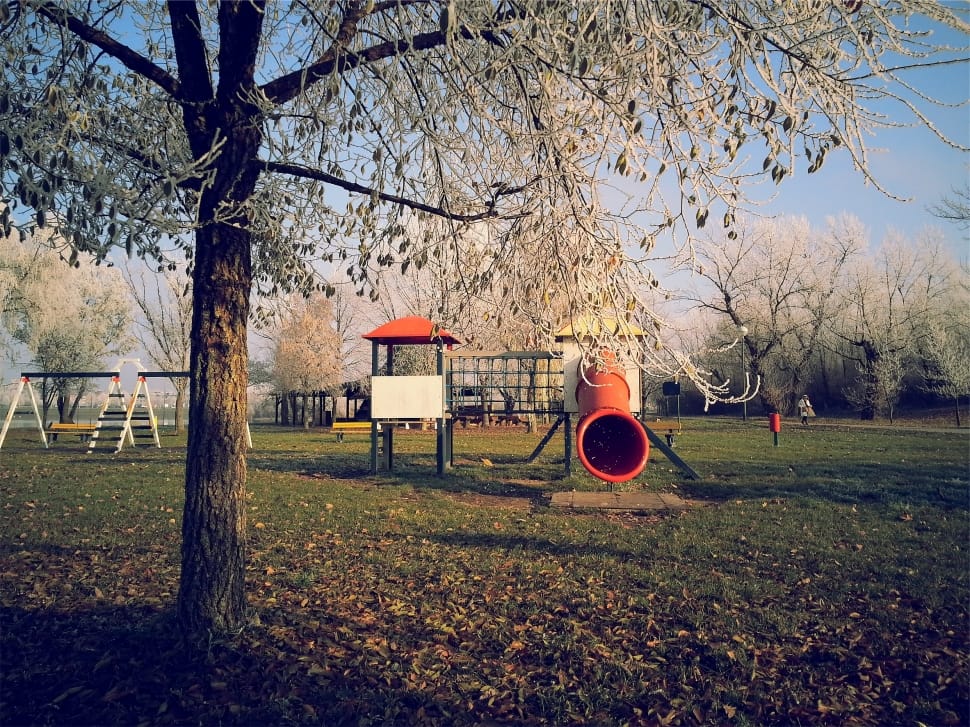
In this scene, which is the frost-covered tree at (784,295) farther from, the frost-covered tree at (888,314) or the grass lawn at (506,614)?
the grass lawn at (506,614)

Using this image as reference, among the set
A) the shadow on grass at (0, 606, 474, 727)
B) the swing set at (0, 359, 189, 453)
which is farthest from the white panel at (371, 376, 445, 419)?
the shadow on grass at (0, 606, 474, 727)

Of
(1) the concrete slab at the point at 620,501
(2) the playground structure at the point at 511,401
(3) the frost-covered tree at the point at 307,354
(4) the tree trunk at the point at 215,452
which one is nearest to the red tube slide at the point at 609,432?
(2) the playground structure at the point at 511,401

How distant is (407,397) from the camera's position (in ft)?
40.0

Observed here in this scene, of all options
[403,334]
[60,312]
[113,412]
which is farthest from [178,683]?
[60,312]

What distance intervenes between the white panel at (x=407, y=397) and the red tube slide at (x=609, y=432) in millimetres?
3136

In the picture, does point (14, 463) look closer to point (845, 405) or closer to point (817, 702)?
point (817, 702)

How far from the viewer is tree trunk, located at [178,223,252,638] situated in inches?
149

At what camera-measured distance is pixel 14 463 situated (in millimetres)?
13344

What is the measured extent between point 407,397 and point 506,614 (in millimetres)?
8048

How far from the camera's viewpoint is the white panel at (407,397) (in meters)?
12.0

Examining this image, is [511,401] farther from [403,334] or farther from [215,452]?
[215,452]

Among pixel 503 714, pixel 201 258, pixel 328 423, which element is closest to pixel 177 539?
pixel 201 258

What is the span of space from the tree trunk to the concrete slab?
17.3 feet

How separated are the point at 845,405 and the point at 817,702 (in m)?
44.7
